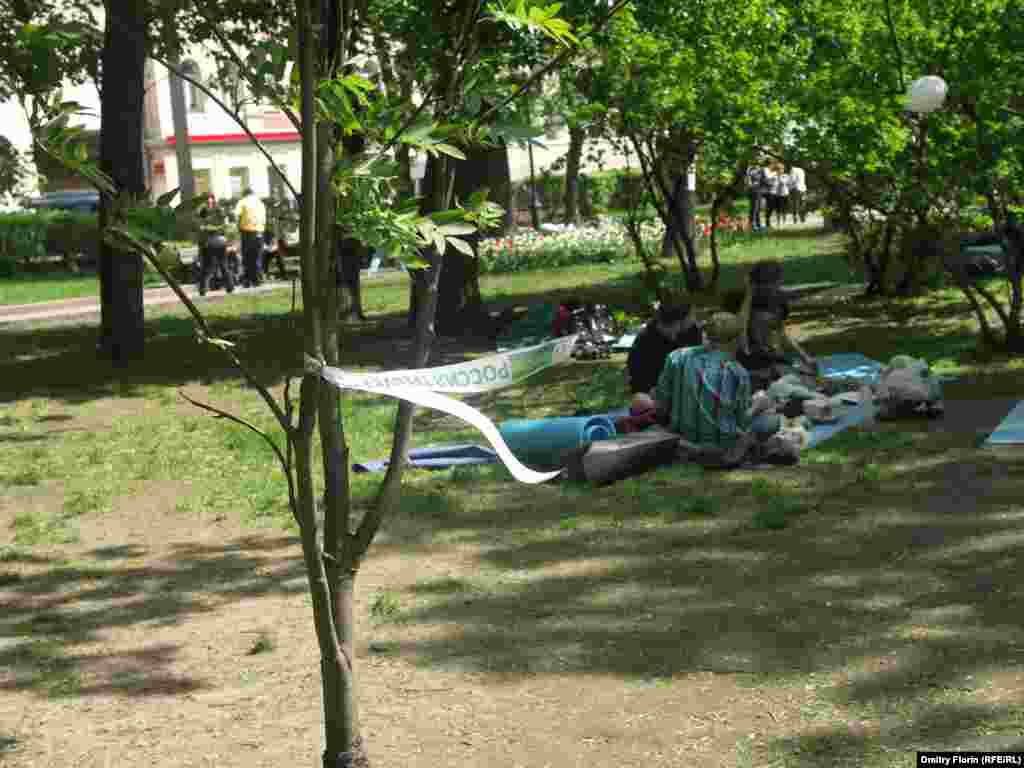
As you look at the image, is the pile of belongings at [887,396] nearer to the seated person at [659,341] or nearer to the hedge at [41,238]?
the seated person at [659,341]

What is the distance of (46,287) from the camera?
30.3 m

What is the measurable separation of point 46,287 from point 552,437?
75.3 feet

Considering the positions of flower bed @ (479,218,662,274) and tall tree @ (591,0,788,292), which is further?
flower bed @ (479,218,662,274)

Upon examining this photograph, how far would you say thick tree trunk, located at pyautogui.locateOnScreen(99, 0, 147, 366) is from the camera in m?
15.5

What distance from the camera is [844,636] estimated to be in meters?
5.96

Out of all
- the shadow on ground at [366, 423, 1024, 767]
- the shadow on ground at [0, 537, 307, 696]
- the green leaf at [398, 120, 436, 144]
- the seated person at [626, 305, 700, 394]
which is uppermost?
the green leaf at [398, 120, 436, 144]

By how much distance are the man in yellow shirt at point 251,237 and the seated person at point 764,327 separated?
1498 centimetres

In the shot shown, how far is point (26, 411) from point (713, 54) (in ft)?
23.8

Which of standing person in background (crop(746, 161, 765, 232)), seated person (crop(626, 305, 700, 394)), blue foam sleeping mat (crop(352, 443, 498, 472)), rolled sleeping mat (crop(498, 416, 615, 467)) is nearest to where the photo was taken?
rolled sleeping mat (crop(498, 416, 615, 467))

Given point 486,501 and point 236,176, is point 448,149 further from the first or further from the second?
point 236,176

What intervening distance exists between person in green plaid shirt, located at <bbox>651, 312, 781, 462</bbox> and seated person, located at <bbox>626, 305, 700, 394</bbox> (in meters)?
1.08

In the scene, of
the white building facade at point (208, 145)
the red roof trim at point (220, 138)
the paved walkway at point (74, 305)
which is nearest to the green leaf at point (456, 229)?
the paved walkway at point (74, 305)

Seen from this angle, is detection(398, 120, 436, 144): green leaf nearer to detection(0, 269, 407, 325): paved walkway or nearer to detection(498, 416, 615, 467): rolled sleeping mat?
detection(498, 416, 615, 467): rolled sleeping mat

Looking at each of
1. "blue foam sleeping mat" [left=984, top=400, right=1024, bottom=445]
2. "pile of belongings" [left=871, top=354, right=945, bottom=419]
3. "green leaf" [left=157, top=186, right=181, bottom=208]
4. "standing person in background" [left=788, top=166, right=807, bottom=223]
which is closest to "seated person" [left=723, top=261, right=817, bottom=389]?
"pile of belongings" [left=871, top=354, right=945, bottom=419]
